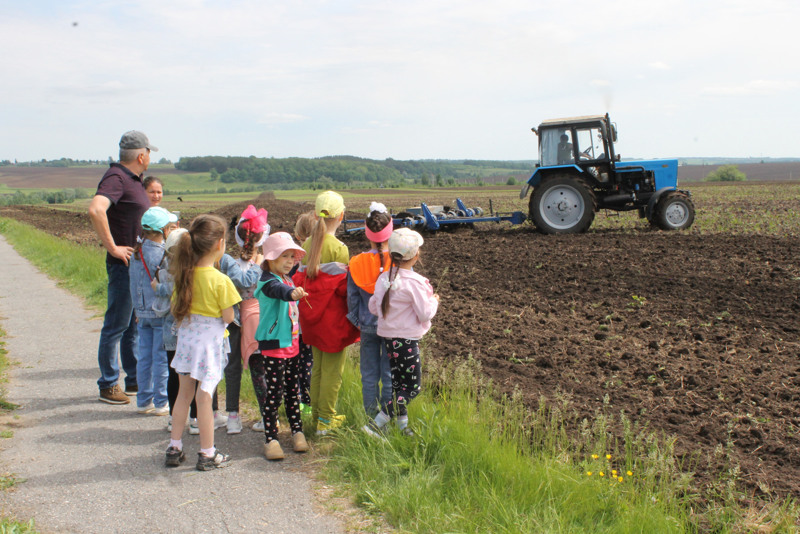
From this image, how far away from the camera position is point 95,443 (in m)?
4.11

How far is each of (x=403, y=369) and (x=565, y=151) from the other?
11.2m

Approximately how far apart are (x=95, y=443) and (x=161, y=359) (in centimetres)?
73

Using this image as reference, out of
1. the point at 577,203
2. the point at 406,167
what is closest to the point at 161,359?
the point at 577,203

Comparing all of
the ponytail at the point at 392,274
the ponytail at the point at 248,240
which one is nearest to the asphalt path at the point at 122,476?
the ponytail at the point at 392,274

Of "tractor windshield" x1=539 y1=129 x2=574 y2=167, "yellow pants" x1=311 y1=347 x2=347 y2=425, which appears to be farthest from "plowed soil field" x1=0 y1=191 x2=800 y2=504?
"tractor windshield" x1=539 y1=129 x2=574 y2=167

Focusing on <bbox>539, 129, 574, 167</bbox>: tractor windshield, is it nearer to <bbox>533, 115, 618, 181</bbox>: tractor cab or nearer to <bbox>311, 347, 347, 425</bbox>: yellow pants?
<bbox>533, 115, 618, 181</bbox>: tractor cab

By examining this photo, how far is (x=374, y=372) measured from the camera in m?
4.21

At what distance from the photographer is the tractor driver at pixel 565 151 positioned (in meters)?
14.1

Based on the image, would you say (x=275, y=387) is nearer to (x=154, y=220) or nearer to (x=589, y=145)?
(x=154, y=220)

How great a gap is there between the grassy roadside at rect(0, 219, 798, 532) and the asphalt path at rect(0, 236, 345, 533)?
13.2 inches

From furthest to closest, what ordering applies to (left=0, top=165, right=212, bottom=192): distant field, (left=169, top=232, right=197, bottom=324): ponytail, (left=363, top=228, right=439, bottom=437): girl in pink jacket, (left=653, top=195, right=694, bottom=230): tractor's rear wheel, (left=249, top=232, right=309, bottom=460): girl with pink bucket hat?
(left=0, top=165, right=212, bottom=192): distant field < (left=653, top=195, right=694, bottom=230): tractor's rear wheel < (left=249, top=232, right=309, bottom=460): girl with pink bucket hat < (left=363, top=228, right=439, bottom=437): girl in pink jacket < (left=169, top=232, right=197, bottom=324): ponytail

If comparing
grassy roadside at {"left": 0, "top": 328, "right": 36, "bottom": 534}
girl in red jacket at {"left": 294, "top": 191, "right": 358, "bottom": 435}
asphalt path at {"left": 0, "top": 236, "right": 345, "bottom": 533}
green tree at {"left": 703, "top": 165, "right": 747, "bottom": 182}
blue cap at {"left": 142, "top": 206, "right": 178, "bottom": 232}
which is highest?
green tree at {"left": 703, "top": 165, "right": 747, "bottom": 182}

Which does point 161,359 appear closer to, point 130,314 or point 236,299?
point 130,314

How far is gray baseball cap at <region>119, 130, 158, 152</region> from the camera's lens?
479 cm
